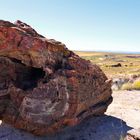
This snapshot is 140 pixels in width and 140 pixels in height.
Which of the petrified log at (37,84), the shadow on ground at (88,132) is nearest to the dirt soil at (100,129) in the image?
the shadow on ground at (88,132)

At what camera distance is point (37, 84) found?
17938mm

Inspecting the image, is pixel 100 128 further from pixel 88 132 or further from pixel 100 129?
pixel 88 132

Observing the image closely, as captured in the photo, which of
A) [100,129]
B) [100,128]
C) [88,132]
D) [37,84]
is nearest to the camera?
[37,84]

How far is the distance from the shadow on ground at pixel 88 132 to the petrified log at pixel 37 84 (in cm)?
59

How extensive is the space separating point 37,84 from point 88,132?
410cm

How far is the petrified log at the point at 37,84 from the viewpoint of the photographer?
57.5 feet

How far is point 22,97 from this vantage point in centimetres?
1761

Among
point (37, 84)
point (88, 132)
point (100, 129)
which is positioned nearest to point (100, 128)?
point (100, 129)

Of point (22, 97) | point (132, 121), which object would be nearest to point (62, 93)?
point (22, 97)

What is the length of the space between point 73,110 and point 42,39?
13.3ft

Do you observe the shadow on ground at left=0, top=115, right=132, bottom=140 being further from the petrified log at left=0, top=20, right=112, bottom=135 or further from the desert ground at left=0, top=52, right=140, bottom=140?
the petrified log at left=0, top=20, right=112, bottom=135

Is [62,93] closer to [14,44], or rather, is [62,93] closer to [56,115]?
[56,115]

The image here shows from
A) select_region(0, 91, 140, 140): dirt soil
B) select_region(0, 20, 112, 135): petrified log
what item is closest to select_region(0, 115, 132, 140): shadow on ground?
select_region(0, 91, 140, 140): dirt soil

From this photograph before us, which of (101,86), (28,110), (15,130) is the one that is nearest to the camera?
(28,110)
